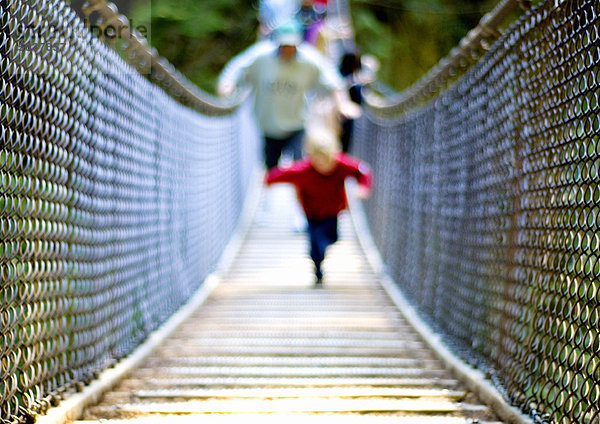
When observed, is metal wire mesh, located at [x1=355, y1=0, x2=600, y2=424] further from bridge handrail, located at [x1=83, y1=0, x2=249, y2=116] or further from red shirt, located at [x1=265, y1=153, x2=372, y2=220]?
bridge handrail, located at [x1=83, y1=0, x2=249, y2=116]

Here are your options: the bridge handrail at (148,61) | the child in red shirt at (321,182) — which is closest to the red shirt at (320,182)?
the child in red shirt at (321,182)

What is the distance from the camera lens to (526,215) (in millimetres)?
3229

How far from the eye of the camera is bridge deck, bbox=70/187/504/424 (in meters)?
3.28

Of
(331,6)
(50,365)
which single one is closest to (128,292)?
(50,365)

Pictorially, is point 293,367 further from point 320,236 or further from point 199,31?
point 199,31

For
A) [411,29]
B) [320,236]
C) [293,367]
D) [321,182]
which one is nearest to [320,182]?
[321,182]

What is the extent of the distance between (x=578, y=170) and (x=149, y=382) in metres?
1.97

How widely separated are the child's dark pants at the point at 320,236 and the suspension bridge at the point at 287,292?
16.1 inches

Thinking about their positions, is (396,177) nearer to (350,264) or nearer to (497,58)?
(350,264)

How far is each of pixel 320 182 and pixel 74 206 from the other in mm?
3465

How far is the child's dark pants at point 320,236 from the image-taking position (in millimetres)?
6723

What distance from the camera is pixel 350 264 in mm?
7680

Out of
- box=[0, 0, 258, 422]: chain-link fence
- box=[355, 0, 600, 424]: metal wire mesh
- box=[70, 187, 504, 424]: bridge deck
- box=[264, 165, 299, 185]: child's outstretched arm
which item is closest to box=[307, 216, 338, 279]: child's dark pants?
box=[70, 187, 504, 424]: bridge deck

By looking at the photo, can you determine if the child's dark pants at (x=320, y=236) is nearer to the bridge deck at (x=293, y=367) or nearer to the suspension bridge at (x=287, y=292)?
the bridge deck at (x=293, y=367)
